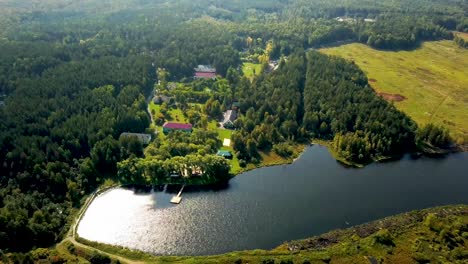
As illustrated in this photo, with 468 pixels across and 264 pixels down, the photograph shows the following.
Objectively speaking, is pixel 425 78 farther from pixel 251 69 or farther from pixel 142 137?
pixel 142 137

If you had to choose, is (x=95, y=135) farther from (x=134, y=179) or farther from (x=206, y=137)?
(x=206, y=137)

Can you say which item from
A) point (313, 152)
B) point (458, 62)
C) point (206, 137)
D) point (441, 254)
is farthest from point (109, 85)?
point (458, 62)

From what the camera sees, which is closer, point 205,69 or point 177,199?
point 177,199

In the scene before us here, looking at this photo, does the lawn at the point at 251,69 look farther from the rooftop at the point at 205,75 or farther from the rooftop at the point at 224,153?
the rooftop at the point at 224,153

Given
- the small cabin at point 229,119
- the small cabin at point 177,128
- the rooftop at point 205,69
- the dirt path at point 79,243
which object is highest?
the rooftop at point 205,69

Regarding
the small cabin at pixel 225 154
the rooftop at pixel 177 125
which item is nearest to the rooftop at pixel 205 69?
Answer: the rooftop at pixel 177 125

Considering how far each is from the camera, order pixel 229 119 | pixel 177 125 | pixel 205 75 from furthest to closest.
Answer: pixel 205 75
pixel 229 119
pixel 177 125

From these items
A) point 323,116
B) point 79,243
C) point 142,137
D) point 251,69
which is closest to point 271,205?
point 79,243
